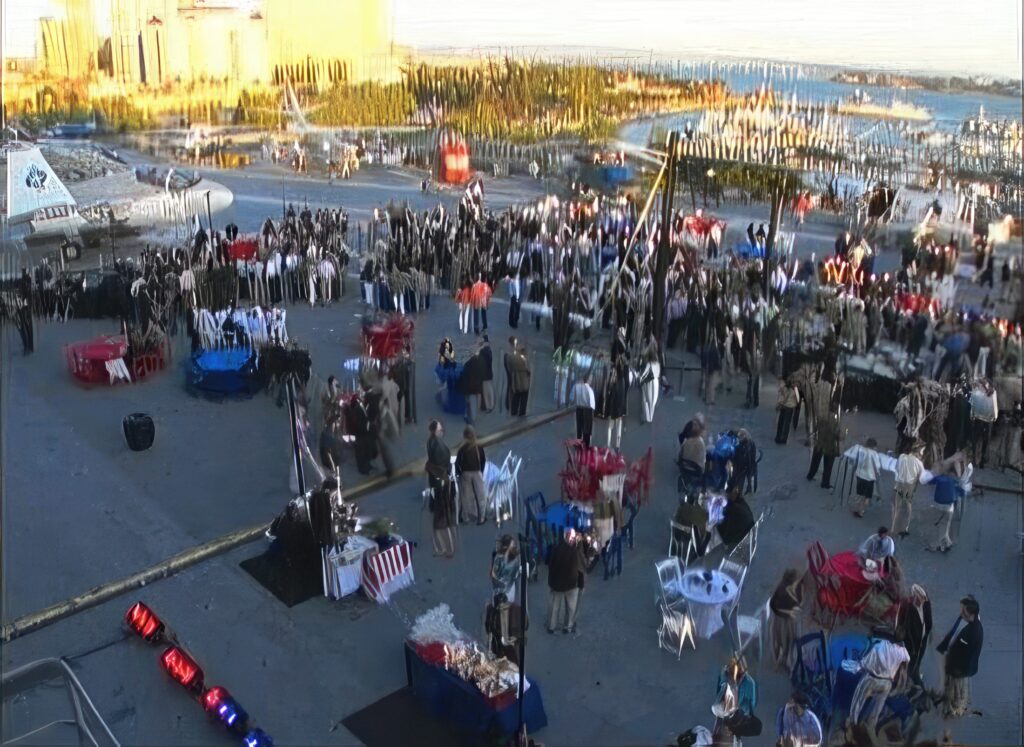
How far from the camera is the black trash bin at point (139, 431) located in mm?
10992

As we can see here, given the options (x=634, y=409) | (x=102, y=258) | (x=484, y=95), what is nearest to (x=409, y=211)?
(x=484, y=95)

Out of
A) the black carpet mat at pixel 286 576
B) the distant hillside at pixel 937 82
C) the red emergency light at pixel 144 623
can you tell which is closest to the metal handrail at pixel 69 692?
the red emergency light at pixel 144 623

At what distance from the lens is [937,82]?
15.4m

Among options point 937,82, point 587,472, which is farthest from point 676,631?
point 937,82

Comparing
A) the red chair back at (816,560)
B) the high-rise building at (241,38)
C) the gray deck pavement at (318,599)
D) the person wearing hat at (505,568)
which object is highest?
the high-rise building at (241,38)

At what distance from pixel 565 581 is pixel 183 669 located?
9.44 feet

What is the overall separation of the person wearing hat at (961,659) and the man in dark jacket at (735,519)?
2.09 m

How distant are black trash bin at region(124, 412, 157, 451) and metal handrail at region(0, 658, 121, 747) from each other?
4017 mm

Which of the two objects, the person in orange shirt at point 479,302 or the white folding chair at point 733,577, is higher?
the person in orange shirt at point 479,302

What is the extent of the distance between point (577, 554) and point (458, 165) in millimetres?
14113

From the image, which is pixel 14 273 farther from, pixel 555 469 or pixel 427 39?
pixel 555 469

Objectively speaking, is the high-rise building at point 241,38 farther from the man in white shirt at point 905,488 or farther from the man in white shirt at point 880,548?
the man in white shirt at point 880,548

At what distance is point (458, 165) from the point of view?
20344mm

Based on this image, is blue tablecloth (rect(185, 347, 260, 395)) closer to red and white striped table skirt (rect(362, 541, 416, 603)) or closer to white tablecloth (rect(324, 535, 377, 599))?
white tablecloth (rect(324, 535, 377, 599))
